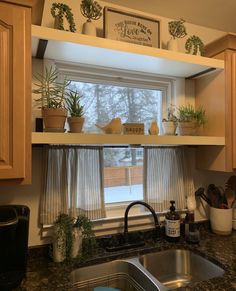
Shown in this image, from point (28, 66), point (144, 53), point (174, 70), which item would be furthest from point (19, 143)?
point (174, 70)

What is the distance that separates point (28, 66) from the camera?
3.67 feet

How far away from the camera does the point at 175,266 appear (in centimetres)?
159

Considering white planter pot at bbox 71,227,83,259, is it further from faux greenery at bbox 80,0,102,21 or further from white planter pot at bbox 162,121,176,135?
faux greenery at bbox 80,0,102,21

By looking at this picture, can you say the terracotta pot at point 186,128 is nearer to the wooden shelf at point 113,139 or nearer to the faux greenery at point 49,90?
the wooden shelf at point 113,139

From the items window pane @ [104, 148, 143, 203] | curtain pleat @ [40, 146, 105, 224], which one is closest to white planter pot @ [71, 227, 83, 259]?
curtain pleat @ [40, 146, 105, 224]

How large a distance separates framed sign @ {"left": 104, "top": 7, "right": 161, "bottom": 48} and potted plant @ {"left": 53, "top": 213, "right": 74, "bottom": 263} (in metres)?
1.06

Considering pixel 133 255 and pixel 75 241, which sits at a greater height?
pixel 75 241

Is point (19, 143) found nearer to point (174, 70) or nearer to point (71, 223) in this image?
point (71, 223)

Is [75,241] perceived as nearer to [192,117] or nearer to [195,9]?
[192,117]

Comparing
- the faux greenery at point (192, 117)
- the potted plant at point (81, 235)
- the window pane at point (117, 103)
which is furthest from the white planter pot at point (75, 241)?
the faux greenery at point (192, 117)

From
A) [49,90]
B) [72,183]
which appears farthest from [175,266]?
[49,90]

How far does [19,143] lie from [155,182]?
3.20 ft

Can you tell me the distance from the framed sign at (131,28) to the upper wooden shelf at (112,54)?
0.43 feet

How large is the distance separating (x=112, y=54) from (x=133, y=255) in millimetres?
1132
